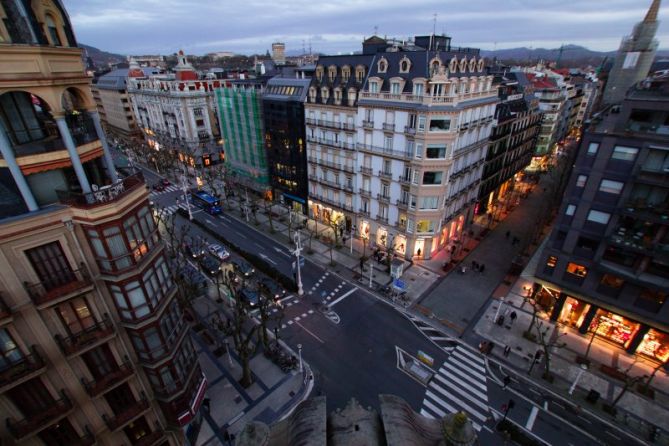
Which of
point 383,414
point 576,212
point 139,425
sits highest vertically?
point 383,414

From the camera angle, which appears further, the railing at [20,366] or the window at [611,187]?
the window at [611,187]

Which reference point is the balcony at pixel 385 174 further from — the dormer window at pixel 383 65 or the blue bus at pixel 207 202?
the blue bus at pixel 207 202

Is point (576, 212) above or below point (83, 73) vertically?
below

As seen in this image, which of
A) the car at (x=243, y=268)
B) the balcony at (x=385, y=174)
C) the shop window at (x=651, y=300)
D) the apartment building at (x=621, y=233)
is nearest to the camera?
the apartment building at (x=621, y=233)

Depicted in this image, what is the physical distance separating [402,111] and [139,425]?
145 feet

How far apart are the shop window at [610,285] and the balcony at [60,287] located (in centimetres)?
4738

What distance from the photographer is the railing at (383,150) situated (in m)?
46.7

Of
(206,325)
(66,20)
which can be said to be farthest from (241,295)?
(66,20)

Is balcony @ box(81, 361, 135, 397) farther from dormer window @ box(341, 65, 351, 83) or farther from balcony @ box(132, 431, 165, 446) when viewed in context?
dormer window @ box(341, 65, 351, 83)

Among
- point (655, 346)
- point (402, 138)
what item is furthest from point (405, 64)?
point (655, 346)

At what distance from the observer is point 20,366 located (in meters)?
A: 16.2

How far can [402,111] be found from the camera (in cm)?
4469

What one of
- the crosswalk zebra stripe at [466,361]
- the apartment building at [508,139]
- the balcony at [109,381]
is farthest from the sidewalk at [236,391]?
the apartment building at [508,139]

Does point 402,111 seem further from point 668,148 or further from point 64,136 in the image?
point 64,136
